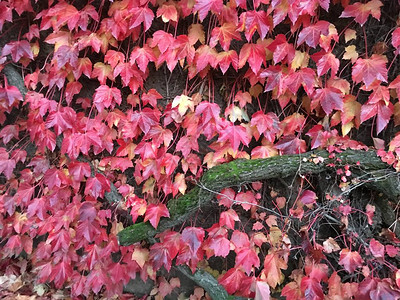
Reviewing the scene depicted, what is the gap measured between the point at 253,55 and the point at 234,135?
50cm

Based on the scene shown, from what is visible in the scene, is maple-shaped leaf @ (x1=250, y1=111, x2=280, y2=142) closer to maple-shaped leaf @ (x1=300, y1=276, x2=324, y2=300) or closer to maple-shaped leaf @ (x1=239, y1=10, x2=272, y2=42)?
maple-shaped leaf @ (x1=239, y1=10, x2=272, y2=42)

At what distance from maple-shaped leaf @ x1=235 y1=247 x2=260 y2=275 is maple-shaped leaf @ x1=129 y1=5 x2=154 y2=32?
1.51 metres

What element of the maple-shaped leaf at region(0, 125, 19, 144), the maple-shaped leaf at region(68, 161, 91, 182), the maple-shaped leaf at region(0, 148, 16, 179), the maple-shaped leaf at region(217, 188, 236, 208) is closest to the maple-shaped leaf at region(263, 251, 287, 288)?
the maple-shaped leaf at region(217, 188, 236, 208)

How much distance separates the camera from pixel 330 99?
182 cm

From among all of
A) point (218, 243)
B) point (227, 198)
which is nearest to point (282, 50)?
point (227, 198)

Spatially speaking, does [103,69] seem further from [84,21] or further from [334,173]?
[334,173]

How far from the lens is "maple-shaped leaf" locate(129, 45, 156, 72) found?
2.02 meters

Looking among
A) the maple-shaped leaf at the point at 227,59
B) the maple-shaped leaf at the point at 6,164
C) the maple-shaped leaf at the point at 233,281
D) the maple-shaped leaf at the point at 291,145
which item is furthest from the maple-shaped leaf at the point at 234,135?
the maple-shaped leaf at the point at 6,164

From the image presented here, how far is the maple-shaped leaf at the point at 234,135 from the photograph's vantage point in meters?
1.95

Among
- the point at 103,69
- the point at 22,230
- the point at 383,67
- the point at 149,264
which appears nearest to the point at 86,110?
the point at 103,69

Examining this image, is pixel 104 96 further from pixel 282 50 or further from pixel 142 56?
pixel 282 50

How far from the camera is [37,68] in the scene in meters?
2.42

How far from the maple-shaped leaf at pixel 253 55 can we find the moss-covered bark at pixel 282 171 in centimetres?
58

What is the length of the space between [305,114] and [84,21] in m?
1.59
